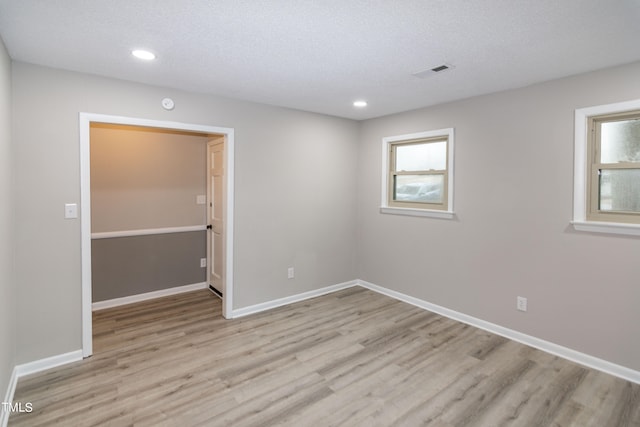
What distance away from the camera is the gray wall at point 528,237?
2703 mm

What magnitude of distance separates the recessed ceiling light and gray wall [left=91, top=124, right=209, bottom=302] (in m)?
1.61

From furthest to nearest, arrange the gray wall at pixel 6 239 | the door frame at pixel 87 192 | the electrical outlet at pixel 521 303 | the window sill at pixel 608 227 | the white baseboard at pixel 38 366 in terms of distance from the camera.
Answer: the electrical outlet at pixel 521 303, the door frame at pixel 87 192, the window sill at pixel 608 227, the white baseboard at pixel 38 366, the gray wall at pixel 6 239

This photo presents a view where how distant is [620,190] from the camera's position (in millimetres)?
2730

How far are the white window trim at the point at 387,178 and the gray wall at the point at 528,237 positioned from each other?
70mm

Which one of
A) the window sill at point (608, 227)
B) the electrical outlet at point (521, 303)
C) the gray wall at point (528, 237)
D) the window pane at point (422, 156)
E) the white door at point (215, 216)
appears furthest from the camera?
the white door at point (215, 216)

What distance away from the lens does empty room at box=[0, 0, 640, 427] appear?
216 cm

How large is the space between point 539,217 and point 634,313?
97 cm

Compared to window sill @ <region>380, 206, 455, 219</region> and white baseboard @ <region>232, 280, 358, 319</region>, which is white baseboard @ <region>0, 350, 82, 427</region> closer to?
white baseboard @ <region>232, 280, 358, 319</region>

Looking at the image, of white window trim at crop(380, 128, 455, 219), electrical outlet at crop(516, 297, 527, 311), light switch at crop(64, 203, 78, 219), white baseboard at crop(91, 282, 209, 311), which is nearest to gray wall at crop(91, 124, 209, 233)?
white baseboard at crop(91, 282, 209, 311)

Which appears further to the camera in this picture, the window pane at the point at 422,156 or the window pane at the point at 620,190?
the window pane at the point at 422,156

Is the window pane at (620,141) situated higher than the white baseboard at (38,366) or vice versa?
the window pane at (620,141)

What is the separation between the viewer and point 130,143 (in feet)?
13.7

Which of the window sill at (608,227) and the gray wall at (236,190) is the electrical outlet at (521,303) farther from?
the gray wall at (236,190)

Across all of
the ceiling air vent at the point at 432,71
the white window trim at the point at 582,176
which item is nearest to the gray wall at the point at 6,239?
the ceiling air vent at the point at 432,71
